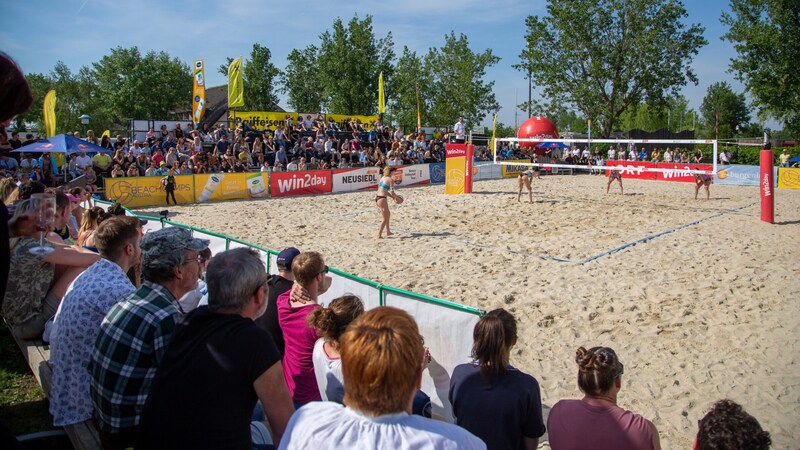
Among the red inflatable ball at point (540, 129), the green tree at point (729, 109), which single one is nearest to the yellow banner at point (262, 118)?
the red inflatable ball at point (540, 129)

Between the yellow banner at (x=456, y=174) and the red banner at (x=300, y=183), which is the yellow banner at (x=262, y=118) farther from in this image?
the yellow banner at (x=456, y=174)

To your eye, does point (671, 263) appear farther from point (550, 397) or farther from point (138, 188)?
point (138, 188)

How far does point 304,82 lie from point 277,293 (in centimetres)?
4810

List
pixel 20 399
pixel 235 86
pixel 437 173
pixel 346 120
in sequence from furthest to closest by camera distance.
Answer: pixel 346 120
pixel 437 173
pixel 235 86
pixel 20 399

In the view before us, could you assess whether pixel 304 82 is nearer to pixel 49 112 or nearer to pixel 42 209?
pixel 49 112

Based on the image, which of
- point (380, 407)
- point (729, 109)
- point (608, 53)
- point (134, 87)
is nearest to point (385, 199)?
point (380, 407)

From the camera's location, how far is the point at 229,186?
1820cm

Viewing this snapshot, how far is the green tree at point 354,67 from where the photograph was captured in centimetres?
4309

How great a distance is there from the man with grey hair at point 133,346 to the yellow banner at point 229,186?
16.2 metres

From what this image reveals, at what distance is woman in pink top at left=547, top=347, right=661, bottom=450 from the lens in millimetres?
2459

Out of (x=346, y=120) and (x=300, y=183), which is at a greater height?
(x=346, y=120)

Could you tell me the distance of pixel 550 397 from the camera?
4594 mm

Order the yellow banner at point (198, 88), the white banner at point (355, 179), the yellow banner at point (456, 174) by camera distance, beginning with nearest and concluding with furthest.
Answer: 1. the yellow banner at point (456, 174)
2. the white banner at point (355, 179)
3. the yellow banner at point (198, 88)

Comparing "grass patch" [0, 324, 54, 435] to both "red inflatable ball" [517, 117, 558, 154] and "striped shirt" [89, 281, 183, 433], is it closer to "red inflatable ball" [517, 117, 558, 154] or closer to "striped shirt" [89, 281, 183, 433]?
"striped shirt" [89, 281, 183, 433]
